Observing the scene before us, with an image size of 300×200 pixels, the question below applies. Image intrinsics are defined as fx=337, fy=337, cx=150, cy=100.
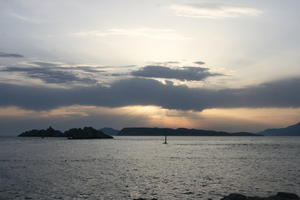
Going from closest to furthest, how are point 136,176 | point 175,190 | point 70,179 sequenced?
point 175,190, point 70,179, point 136,176

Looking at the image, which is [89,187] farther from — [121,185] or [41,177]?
[41,177]

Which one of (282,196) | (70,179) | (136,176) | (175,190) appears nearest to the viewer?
(282,196)

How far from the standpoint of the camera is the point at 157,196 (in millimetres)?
38812

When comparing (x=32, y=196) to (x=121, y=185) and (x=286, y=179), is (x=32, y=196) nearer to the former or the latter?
(x=121, y=185)

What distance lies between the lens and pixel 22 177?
5503 cm

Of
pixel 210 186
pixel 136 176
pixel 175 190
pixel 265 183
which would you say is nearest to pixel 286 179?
pixel 265 183

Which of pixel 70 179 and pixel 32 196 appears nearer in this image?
pixel 32 196

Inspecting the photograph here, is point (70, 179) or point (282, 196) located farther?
point (70, 179)

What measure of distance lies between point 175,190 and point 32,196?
17.4m

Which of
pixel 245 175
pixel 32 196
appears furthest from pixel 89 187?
pixel 245 175

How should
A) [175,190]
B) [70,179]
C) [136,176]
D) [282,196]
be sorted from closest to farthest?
[282,196]
[175,190]
[70,179]
[136,176]

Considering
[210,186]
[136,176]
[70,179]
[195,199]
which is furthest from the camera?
[136,176]

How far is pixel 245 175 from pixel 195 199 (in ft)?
80.4

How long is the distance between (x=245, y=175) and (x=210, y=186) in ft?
49.1
